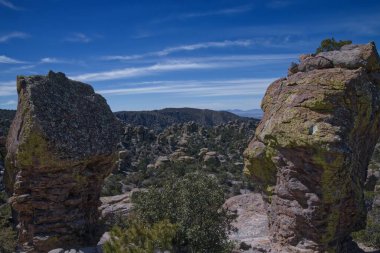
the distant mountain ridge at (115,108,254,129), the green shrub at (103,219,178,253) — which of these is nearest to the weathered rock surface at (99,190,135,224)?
the green shrub at (103,219,178,253)

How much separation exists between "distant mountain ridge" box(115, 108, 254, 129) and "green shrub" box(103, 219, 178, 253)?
134m

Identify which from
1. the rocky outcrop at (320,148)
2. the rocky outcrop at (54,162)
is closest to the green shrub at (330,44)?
the rocky outcrop at (320,148)

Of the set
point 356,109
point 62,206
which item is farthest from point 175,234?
point 356,109

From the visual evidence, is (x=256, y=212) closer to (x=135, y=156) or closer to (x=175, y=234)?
(x=175, y=234)

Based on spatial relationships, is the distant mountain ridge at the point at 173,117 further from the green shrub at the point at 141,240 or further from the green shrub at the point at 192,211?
the green shrub at the point at 141,240

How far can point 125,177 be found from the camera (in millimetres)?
54375

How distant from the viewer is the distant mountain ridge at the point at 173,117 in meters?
153

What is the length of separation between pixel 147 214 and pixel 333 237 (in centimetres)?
720

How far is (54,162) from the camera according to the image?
13.9 m

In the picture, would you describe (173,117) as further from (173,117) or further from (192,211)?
(192,211)

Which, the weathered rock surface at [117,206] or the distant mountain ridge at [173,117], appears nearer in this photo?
the weathered rock surface at [117,206]

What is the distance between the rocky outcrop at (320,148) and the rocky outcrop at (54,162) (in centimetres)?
692

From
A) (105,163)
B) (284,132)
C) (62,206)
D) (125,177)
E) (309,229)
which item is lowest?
(125,177)

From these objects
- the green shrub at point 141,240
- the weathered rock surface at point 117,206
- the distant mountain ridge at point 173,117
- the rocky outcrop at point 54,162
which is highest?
the distant mountain ridge at point 173,117
